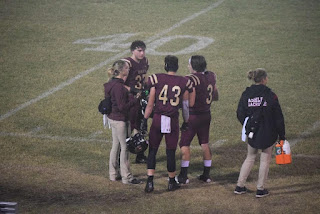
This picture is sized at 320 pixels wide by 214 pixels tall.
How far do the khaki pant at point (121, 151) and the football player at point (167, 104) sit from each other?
1.67ft

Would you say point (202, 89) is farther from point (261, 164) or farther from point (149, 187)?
point (149, 187)

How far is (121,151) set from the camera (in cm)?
980

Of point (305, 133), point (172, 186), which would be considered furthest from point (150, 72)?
point (172, 186)

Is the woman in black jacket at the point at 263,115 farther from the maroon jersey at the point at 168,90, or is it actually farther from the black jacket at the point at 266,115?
the maroon jersey at the point at 168,90

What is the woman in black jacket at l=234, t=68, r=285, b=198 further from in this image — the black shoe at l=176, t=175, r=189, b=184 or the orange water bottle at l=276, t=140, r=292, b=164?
the black shoe at l=176, t=175, r=189, b=184

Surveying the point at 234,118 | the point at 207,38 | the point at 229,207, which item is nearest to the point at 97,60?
the point at 207,38

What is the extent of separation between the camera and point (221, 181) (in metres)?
9.95

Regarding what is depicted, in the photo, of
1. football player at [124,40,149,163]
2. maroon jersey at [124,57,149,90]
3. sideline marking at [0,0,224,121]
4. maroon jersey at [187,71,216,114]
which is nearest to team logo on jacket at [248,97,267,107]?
maroon jersey at [187,71,216,114]

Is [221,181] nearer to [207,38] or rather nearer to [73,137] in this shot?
[73,137]

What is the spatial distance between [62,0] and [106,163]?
13941 millimetres

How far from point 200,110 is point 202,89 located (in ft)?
1.04

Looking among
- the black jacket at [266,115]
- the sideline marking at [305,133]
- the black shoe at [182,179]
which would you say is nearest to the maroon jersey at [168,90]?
the black jacket at [266,115]

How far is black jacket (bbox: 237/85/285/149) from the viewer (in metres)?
8.98

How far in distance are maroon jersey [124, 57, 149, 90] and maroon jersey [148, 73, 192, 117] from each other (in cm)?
178
